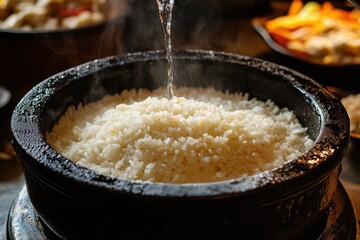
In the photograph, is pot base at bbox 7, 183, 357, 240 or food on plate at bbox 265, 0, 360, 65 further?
food on plate at bbox 265, 0, 360, 65

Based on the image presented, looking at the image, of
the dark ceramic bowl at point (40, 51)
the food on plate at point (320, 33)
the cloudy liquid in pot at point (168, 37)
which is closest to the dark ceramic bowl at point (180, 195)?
the cloudy liquid in pot at point (168, 37)

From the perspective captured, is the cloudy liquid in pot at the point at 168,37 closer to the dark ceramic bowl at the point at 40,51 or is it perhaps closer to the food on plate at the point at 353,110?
the food on plate at the point at 353,110

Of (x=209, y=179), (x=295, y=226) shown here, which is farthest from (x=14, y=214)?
(x=295, y=226)

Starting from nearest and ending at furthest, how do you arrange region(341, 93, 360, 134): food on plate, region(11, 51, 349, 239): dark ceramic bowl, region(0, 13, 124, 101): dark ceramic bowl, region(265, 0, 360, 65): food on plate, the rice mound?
region(11, 51, 349, 239): dark ceramic bowl < the rice mound < region(341, 93, 360, 134): food on plate < region(0, 13, 124, 101): dark ceramic bowl < region(265, 0, 360, 65): food on plate

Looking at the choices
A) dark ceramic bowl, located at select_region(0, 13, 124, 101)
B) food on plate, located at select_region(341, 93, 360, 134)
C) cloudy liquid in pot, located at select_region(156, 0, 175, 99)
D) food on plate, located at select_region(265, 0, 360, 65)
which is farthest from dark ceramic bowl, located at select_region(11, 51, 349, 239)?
food on plate, located at select_region(265, 0, 360, 65)

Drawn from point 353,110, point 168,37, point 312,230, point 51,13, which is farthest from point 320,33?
point 312,230

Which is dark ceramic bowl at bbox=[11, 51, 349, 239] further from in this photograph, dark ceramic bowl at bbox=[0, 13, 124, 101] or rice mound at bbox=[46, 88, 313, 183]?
dark ceramic bowl at bbox=[0, 13, 124, 101]

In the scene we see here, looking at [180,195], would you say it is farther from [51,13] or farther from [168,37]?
[51,13]
